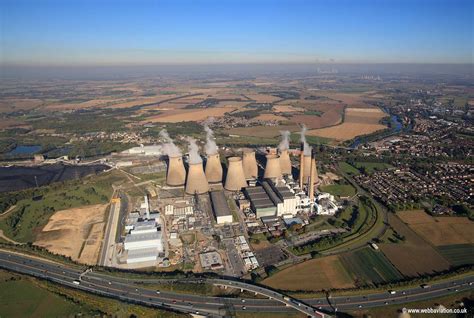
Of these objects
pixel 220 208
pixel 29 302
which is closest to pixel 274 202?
pixel 220 208

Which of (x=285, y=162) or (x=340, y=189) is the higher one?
(x=285, y=162)

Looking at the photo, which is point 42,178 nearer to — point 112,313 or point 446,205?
point 112,313

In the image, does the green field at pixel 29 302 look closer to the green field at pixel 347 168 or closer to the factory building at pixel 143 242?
the factory building at pixel 143 242

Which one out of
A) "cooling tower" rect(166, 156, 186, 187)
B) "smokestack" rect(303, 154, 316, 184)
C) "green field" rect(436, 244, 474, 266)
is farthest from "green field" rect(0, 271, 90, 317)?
"smokestack" rect(303, 154, 316, 184)

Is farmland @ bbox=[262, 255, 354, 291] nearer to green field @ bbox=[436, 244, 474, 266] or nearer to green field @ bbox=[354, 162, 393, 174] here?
green field @ bbox=[436, 244, 474, 266]

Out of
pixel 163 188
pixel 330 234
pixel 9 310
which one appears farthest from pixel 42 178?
pixel 330 234

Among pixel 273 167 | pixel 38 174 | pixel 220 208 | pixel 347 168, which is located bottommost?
pixel 38 174

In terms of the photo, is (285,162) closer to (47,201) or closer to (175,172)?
(175,172)
